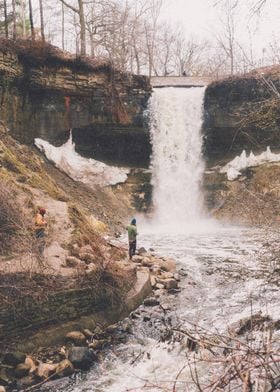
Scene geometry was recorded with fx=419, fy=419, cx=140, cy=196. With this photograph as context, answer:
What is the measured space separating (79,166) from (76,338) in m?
14.6

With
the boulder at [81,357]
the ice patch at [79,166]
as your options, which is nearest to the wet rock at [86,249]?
the boulder at [81,357]

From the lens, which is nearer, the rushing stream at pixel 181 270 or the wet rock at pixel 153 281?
the rushing stream at pixel 181 270

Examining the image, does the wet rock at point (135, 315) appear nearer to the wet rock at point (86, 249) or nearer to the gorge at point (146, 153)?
the wet rock at point (86, 249)

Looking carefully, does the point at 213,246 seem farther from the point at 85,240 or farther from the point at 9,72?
the point at 9,72

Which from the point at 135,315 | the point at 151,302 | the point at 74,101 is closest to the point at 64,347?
the point at 135,315

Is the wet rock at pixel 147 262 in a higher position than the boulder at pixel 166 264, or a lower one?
higher

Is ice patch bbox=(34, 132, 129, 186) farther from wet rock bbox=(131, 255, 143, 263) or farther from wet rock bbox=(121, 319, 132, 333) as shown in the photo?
wet rock bbox=(121, 319, 132, 333)

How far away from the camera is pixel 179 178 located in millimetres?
22906

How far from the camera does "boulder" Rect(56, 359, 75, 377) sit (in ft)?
21.2

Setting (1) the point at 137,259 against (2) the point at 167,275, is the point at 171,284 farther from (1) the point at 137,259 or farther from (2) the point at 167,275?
(1) the point at 137,259

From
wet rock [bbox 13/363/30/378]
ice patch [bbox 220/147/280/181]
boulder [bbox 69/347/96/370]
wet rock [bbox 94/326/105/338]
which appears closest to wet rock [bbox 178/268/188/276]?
wet rock [bbox 94/326/105/338]

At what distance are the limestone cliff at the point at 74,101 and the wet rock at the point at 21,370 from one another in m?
15.1

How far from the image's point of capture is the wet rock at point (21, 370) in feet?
20.9

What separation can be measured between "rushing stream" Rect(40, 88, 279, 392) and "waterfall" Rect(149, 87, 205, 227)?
0.18 feet
